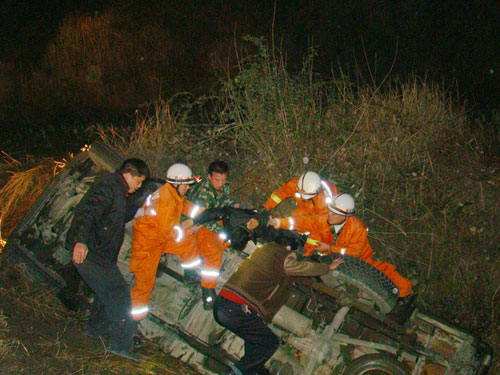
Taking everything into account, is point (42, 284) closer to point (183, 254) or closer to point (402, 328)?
point (183, 254)

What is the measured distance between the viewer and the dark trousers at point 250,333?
374 centimetres

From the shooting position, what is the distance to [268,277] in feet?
12.5

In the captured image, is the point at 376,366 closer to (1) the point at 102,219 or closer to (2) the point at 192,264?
(2) the point at 192,264

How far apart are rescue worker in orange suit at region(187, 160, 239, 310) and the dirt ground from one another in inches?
31.7

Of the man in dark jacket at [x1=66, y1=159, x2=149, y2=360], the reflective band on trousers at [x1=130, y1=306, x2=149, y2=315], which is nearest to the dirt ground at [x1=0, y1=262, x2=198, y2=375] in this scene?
the man in dark jacket at [x1=66, y1=159, x2=149, y2=360]

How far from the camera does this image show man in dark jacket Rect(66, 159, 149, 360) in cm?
396

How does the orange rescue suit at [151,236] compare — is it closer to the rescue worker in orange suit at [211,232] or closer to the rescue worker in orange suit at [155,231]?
the rescue worker in orange suit at [155,231]

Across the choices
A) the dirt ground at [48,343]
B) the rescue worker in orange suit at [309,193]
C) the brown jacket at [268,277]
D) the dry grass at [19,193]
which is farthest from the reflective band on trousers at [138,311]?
the dry grass at [19,193]

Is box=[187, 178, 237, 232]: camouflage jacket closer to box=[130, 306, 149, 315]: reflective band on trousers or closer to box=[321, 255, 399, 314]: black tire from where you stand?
box=[130, 306, 149, 315]: reflective band on trousers

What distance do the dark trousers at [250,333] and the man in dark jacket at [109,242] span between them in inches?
41.0

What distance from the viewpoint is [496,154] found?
7.09 metres

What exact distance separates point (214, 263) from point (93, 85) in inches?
426

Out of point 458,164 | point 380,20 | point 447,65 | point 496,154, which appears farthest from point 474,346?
point 380,20

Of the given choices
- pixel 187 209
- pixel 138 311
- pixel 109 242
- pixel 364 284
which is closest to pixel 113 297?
pixel 138 311
